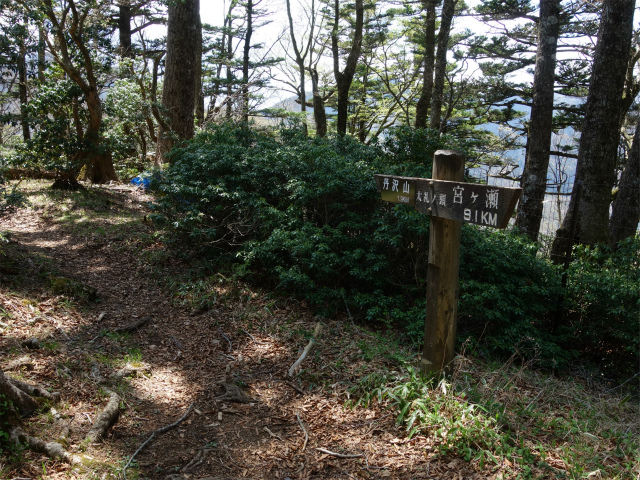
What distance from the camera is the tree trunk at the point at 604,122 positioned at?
7836 millimetres

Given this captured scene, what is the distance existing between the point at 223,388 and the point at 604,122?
7758 mm

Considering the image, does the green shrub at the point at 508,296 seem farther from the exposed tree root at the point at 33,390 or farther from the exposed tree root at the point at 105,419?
the exposed tree root at the point at 33,390

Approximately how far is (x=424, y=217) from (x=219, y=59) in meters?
17.5

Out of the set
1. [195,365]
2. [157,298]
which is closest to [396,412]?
[195,365]

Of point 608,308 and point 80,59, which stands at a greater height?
point 80,59

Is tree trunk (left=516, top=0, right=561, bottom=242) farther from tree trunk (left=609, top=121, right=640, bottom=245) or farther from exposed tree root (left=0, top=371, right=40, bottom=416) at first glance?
exposed tree root (left=0, top=371, right=40, bottom=416)

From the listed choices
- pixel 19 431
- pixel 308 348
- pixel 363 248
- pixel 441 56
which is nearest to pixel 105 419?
pixel 19 431

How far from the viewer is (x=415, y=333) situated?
16.7 feet

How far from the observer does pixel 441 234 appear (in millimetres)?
3816

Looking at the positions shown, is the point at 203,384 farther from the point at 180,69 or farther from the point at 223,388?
the point at 180,69

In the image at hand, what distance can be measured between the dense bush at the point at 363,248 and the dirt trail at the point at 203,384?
63 centimetres

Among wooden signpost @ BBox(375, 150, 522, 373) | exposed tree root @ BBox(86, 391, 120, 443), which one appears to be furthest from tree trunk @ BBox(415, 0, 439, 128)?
exposed tree root @ BBox(86, 391, 120, 443)

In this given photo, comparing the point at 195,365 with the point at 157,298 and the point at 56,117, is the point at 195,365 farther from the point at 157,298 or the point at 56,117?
the point at 56,117

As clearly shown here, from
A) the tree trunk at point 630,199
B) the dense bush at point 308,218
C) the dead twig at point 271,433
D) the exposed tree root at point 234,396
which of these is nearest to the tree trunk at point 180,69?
the dense bush at point 308,218
